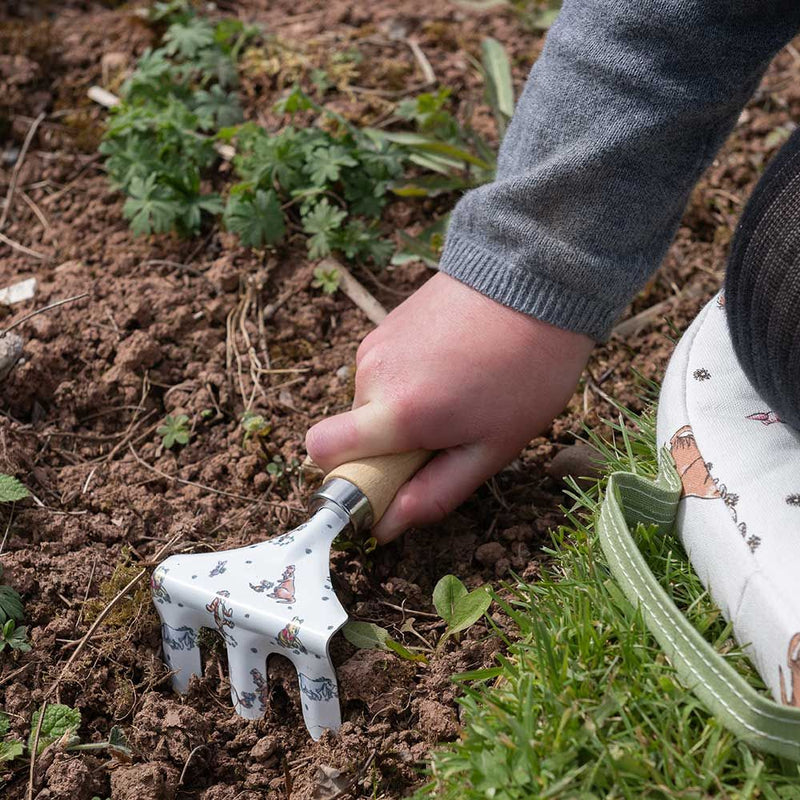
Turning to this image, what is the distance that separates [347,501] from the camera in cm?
169

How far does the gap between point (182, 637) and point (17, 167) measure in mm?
1658

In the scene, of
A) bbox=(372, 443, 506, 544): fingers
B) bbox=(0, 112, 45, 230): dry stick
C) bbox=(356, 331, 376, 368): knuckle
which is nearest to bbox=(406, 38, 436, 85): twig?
bbox=(0, 112, 45, 230): dry stick

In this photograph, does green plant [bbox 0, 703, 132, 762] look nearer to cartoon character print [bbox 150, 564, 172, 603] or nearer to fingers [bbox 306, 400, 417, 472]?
cartoon character print [bbox 150, 564, 172, 603]

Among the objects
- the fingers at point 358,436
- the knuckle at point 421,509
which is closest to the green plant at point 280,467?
the fingers at point 358,436

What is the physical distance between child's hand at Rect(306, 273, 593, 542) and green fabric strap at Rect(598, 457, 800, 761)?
31cm

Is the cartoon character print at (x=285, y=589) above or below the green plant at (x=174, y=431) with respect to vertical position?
above

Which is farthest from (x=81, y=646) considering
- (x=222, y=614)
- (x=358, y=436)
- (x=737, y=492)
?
(x=737, y=492)

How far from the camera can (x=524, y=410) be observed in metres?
1.76

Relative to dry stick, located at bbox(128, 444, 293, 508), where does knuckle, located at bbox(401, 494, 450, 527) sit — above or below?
above

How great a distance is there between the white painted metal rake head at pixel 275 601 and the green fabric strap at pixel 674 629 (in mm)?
450

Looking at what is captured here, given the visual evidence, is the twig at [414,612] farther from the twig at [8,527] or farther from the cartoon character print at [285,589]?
the twig at [8,527]

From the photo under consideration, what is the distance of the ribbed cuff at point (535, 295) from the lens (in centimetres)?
171

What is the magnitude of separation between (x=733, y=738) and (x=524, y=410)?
696 mm

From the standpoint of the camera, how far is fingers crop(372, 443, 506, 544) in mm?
1748
